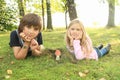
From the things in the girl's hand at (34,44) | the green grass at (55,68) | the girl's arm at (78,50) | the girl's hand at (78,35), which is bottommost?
the green grass at (55,68)

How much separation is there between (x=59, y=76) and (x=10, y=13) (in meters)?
13.0

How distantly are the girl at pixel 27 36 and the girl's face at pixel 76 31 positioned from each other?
969 millimetres

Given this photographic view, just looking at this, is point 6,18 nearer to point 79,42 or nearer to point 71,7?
point 71,7

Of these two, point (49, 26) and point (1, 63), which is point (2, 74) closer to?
point (1, 63)

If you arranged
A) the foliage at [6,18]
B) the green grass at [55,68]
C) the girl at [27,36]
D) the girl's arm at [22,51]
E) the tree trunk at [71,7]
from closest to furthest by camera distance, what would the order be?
the green grass at [55,68], the girl at [27,36], the girl's arm at [22,51], the tree trunk at [71,7], the foliage at [6,18]

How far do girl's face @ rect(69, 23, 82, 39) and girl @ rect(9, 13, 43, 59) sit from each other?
0.97 metres

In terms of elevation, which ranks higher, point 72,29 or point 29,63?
point 72,29

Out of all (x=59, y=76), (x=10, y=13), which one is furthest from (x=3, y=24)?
(x=59, y=76)

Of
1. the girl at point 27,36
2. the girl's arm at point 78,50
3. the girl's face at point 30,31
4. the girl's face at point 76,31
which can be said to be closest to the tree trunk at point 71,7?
the girl's face at point 76,31

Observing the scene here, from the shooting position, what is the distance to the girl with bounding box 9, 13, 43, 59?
640 centimetres

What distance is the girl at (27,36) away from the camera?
6403 mm

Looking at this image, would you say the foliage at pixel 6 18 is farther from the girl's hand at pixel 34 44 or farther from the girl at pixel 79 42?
the girl's hand at pixel 34 44

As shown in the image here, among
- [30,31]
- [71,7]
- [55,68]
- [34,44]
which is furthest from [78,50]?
[71,7]

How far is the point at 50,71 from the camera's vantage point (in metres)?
6.00
